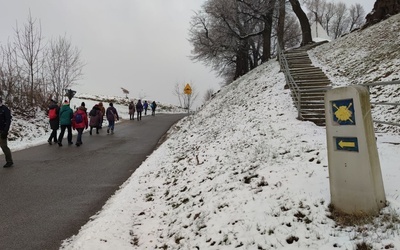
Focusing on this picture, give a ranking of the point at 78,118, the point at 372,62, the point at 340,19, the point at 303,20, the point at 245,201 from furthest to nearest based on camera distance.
Result: the point at 340,19 → the point at 303,20 → the point at 78,118 → the point at 372,62 → the point at 245,201

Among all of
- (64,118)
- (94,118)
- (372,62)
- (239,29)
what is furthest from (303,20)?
(64,118)

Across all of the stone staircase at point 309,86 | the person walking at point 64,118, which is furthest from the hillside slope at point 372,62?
the person walking at point 64,118

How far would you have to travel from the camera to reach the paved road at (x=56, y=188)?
498 cm

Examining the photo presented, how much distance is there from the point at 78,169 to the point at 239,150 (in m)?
4.83

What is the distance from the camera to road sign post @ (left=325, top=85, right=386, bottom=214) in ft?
11.7

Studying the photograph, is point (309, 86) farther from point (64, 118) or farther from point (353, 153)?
point (64, 118)

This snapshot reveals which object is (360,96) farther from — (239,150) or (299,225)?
(239,150)

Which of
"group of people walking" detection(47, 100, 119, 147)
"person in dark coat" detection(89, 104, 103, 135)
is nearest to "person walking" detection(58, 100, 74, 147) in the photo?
"group of people walking" detection(47, 100, 119, 147)

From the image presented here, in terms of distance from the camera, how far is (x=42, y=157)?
411 inches

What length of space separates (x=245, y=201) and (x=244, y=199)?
0.27 ft

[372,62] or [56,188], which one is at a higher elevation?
[372,62]

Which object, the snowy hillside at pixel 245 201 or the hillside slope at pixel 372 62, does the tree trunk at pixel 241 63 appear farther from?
the snowy hillside at pixel 245 201

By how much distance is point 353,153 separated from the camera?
12.0 feet

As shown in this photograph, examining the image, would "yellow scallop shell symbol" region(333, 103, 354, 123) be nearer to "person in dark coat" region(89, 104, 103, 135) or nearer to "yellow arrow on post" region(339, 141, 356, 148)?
"yellow arrow on post" region(339, 141, 356, 148)
